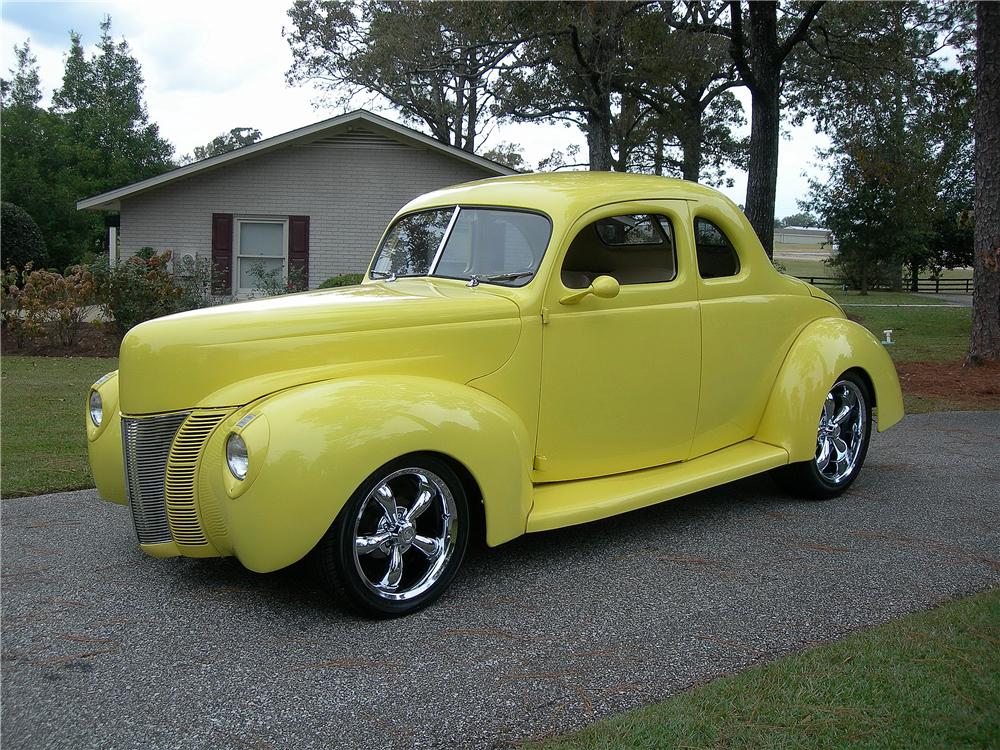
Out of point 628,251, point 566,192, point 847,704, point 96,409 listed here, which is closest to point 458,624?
point 847,704

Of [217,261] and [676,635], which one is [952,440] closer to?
[676,635]

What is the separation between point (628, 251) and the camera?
5.18 metres

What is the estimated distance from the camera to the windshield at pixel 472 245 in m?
4.61

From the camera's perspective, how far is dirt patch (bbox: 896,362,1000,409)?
957 centimetres

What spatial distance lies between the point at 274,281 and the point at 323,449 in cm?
1491

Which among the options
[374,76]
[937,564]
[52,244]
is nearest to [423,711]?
[937,564]

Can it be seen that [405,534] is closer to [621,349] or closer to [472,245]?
[621,349]

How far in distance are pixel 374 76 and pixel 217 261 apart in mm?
11760

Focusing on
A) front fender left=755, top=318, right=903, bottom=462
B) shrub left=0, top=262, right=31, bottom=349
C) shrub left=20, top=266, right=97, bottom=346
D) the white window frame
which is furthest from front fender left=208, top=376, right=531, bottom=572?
the white window frame

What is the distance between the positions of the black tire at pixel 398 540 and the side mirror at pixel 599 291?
1145 millimetres

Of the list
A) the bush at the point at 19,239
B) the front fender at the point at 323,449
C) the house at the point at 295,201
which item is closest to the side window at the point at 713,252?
the front fender at the point at 323,449

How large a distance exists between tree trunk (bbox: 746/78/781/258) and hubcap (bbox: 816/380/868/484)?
7210mm

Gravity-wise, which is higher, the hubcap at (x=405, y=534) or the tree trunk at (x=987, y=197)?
the tree trunk at (x=987, y=197)

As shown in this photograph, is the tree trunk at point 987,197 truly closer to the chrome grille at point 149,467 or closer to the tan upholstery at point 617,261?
the tan upholstery at point 617,261
